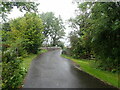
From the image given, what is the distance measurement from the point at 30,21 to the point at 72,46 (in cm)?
689

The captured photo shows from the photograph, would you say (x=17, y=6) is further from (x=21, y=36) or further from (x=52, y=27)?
(x=52, y=27)

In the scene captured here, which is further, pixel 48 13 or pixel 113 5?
pixel 48 13

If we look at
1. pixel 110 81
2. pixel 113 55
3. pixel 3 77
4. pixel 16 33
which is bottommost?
pixel 110 81

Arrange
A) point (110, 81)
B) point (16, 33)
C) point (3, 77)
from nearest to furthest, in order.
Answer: point (3, 77) → point (110, 81) → point (16, 33)

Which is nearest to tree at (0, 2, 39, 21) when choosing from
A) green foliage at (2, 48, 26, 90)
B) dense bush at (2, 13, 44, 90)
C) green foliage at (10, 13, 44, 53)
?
dense bush at (2, 13, 44, 90)

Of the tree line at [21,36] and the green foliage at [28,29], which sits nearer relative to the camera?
the tree line at [21,36]

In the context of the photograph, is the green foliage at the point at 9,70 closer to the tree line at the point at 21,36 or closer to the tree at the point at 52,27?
the tree line at the point at 21,36

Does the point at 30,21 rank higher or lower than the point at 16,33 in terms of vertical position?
higher

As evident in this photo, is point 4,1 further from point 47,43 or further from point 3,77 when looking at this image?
point 47,43

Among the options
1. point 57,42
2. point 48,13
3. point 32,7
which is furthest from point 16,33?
point 57,42

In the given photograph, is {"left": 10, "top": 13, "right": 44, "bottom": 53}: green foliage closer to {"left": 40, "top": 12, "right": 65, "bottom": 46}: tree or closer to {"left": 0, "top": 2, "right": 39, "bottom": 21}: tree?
{"left": 0, "top": 2, "right": 39, "bottom": 21}: tree

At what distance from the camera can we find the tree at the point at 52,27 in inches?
1567

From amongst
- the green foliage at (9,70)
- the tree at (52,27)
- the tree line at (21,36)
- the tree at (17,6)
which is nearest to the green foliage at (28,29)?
the tree line at (21,36)

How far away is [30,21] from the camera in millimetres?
19672
